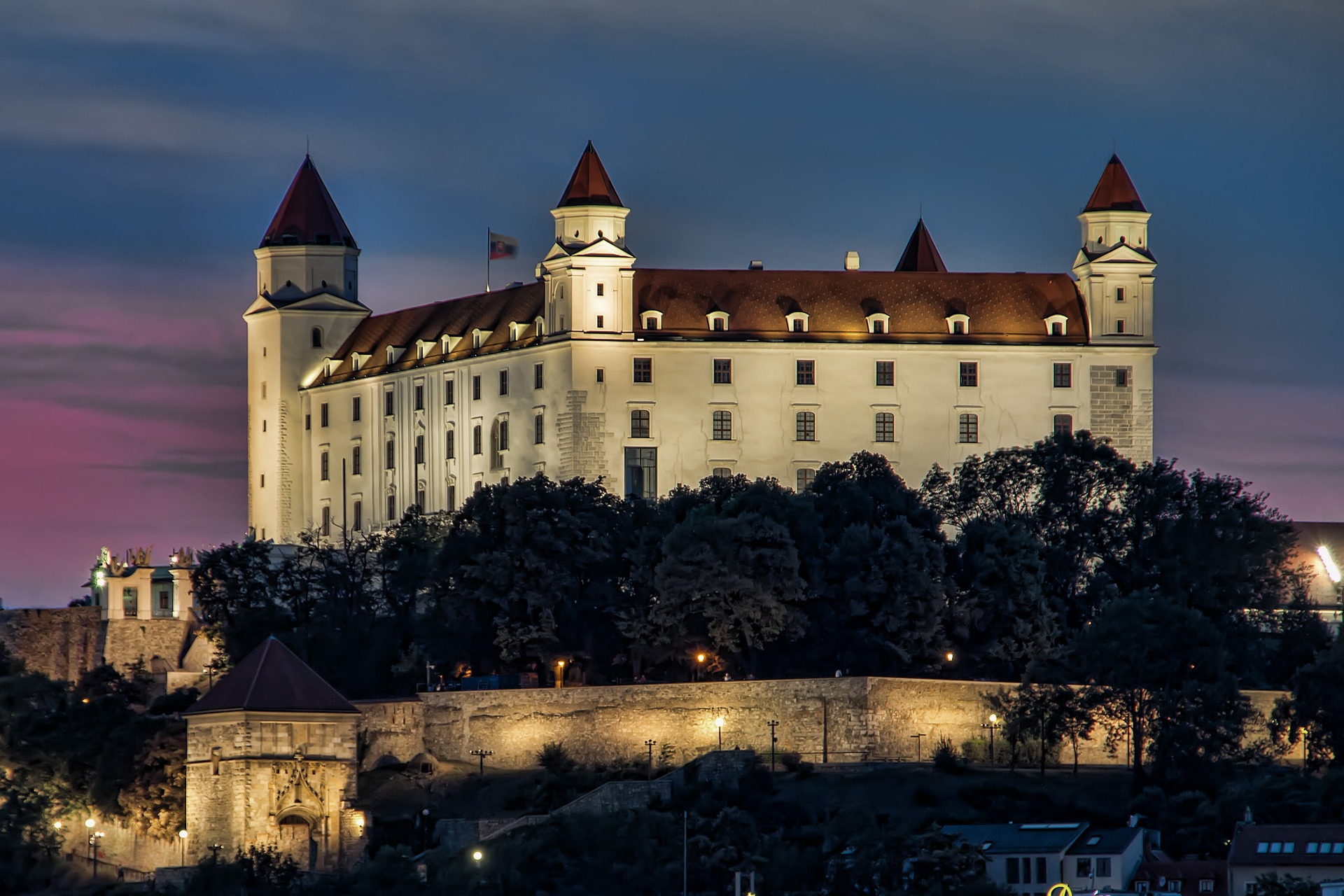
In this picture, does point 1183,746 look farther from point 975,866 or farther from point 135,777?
point 135,777

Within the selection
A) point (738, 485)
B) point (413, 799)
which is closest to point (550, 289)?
point (738, 485)

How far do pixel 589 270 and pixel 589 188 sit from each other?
3.12 meters

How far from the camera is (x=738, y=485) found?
104 meters

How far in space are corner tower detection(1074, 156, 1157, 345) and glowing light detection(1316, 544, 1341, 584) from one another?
30.9ft

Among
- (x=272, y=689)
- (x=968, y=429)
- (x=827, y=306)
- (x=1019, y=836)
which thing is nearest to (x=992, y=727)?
(x=1019, y=836)

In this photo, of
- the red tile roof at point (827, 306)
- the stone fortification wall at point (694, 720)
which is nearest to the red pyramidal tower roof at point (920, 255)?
the red tile roof at point (827, 306)

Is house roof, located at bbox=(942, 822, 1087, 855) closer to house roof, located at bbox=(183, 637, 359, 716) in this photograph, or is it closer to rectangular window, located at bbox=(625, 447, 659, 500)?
house roof, located at bbox=(183, 637, 359, 716)

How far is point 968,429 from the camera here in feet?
368

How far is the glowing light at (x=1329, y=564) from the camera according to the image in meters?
114

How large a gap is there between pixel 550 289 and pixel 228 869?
32.4 metres

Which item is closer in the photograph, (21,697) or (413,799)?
(413,799)

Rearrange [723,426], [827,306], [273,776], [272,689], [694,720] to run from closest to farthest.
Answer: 1. [273,776]
2. [272,689]
3. [694,720]
4. [723,426]
5. [827,306]

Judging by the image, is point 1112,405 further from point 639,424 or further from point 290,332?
point 290,332

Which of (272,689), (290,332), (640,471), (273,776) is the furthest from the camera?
(290,332)
